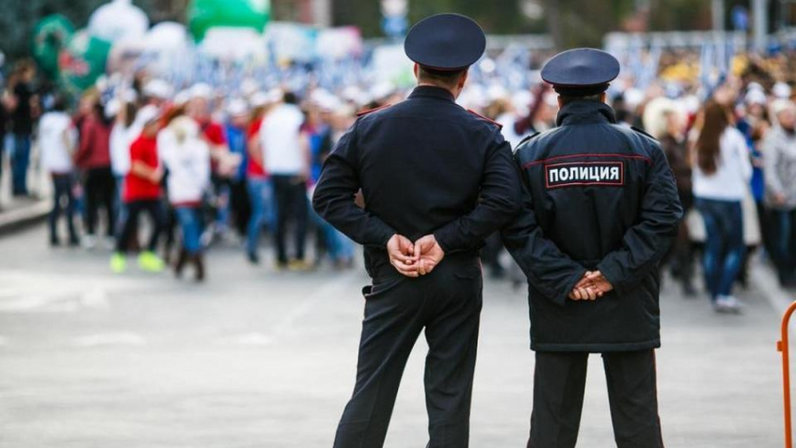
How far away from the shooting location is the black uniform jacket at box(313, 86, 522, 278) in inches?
243

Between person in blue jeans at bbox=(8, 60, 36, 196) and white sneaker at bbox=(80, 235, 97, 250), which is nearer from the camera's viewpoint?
white sneaker at bbox=(80, 235, 97, 250)

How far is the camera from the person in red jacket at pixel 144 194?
1722 centimetres

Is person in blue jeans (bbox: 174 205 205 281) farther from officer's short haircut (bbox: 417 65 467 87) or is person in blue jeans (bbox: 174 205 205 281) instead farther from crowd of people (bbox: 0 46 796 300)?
officer's short haircut (bbox: 417 65 467 87)

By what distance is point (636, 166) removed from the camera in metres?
6.26

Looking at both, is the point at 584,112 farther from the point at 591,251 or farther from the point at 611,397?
the point at 611,397

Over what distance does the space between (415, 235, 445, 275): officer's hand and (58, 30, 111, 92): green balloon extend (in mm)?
20744

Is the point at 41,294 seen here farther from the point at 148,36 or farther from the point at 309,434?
the point at 148,36

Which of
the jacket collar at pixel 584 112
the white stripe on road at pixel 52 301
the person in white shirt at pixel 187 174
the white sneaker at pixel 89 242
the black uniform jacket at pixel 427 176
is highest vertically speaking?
the jacket collar at pixel 584 112

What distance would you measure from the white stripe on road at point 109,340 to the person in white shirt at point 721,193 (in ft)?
16.1

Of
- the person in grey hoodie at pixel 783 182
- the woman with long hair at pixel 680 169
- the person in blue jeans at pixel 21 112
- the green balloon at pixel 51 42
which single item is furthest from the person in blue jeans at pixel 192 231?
the green balloon at pixel 51 42

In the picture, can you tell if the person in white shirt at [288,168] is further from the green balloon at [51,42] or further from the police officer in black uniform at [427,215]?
the police officer in black uniform at [427,215]

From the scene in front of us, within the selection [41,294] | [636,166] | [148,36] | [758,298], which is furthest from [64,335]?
[148,36]

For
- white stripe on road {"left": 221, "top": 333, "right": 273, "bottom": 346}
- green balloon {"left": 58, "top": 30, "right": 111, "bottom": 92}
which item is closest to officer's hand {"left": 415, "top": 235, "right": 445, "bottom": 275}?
white stripe on road {"left": 221, "top": 333, "right": 273, "bottom": 346}

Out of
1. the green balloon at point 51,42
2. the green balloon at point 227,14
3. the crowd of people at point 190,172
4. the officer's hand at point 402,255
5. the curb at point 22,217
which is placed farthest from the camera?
the green balloon at point 227,14
